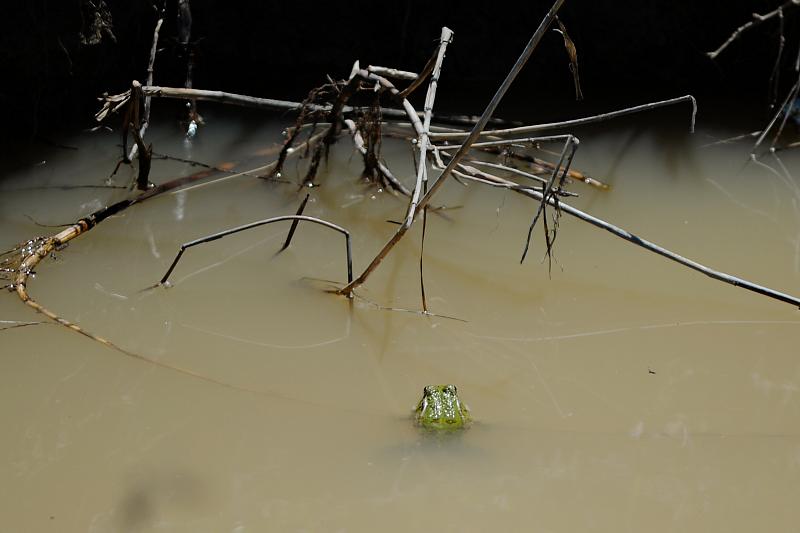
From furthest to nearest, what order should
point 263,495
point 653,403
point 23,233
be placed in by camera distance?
point 23,233 → point 653,403 → point 263,495

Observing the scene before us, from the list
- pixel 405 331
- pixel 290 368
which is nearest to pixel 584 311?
pixel 405 331

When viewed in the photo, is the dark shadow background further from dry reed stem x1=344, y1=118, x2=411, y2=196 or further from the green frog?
the green frog

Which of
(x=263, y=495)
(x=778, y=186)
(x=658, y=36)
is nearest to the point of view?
(x=263, y=495)

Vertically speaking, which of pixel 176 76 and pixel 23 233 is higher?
pixel 176 76

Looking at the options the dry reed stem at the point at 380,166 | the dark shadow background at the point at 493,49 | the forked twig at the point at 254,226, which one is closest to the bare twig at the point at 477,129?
the forked twig at the point at 254,226

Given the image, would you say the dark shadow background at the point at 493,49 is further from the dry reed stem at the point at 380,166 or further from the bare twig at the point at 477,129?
the bare twig at the point at 477,129

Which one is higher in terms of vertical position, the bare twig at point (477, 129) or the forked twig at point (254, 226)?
the bare twig at point (477, 129)

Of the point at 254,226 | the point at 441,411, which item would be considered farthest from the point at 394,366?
the point at 254,226

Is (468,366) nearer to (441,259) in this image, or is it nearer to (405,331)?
(405,331)
